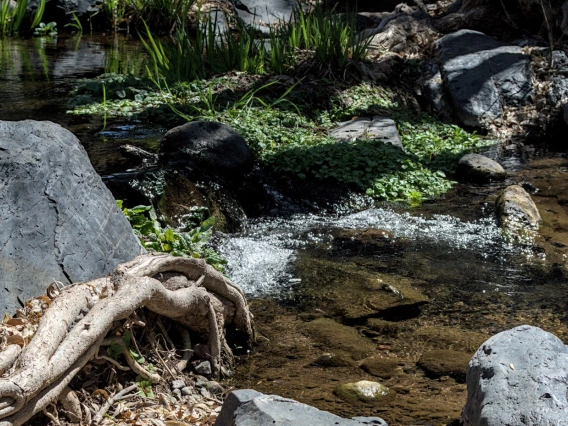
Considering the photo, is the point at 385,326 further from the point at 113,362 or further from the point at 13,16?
the point at 13,16

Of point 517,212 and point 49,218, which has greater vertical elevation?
point 49,218

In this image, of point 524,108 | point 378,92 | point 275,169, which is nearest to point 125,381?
point 275,169

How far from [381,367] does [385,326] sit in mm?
676

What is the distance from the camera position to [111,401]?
3611 millimetres

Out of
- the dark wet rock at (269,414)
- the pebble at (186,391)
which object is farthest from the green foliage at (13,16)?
the dark wet rock at (269,414)

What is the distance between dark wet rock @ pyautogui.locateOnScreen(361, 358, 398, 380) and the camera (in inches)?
182

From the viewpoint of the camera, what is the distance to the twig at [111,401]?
11.4ft

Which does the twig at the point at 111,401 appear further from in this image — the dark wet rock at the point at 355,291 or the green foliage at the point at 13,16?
the green foliage at the point at 13,16

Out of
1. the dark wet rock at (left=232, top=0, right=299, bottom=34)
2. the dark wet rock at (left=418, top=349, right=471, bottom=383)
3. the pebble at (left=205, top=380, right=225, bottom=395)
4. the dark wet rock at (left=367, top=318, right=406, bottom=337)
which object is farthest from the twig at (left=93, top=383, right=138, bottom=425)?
the dark wet rock at (left=232, top=0, right=299, bottom=34)

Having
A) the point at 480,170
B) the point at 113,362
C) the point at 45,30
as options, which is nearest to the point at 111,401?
the point at 113,362

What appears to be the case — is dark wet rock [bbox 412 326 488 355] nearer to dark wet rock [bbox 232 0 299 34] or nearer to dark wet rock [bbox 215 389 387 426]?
dark wet rock [bbox 215 389 387 426]

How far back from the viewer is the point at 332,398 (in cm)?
426

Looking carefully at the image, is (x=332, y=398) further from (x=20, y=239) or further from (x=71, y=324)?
(x=20, y=239)

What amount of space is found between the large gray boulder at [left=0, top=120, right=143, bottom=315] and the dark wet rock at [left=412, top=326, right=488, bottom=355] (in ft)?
6.54
